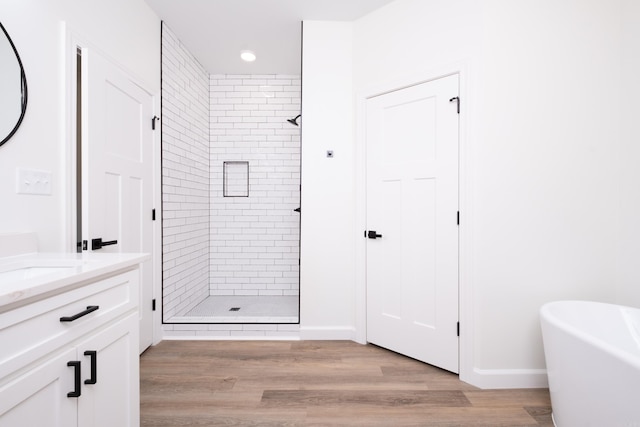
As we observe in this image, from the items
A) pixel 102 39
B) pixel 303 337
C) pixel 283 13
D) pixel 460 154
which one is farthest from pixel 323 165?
pixel 102 39

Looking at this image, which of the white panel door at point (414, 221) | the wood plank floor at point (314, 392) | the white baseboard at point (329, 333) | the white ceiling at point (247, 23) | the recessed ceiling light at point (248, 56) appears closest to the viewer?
the wood plank floor at point (314, 392)

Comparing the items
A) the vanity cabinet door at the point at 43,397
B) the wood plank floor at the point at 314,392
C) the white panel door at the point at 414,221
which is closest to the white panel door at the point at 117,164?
the wood plank floor at the point at 314,392

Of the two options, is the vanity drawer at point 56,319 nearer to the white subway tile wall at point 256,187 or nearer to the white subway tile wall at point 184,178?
the white subway tile wall at point 184,178

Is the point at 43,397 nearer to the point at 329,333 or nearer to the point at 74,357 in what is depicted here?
the point at 74,357

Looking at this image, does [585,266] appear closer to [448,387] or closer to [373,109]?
[448,387]

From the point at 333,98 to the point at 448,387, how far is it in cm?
240

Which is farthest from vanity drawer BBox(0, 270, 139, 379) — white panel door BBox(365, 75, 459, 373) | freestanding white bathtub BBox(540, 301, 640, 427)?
freestanding white bathtub BBox(540, 301, 640, 427)

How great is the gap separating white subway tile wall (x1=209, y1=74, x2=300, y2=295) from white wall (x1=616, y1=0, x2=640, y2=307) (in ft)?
9.30

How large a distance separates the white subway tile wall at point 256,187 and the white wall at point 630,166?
9.30 feet

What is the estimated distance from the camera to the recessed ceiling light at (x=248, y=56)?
3080 millimetres

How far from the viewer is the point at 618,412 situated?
43.7 inches

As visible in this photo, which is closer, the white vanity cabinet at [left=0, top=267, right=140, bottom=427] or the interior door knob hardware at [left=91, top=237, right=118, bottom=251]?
the white vanity cabinet at [left=0, top=267, right=140, bottom=427]

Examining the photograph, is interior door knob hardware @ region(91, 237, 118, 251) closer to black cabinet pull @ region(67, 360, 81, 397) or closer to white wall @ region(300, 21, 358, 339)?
black cabinet pull @ region(67, 360, 81, 397)

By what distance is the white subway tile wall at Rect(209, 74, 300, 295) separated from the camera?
3.59m
